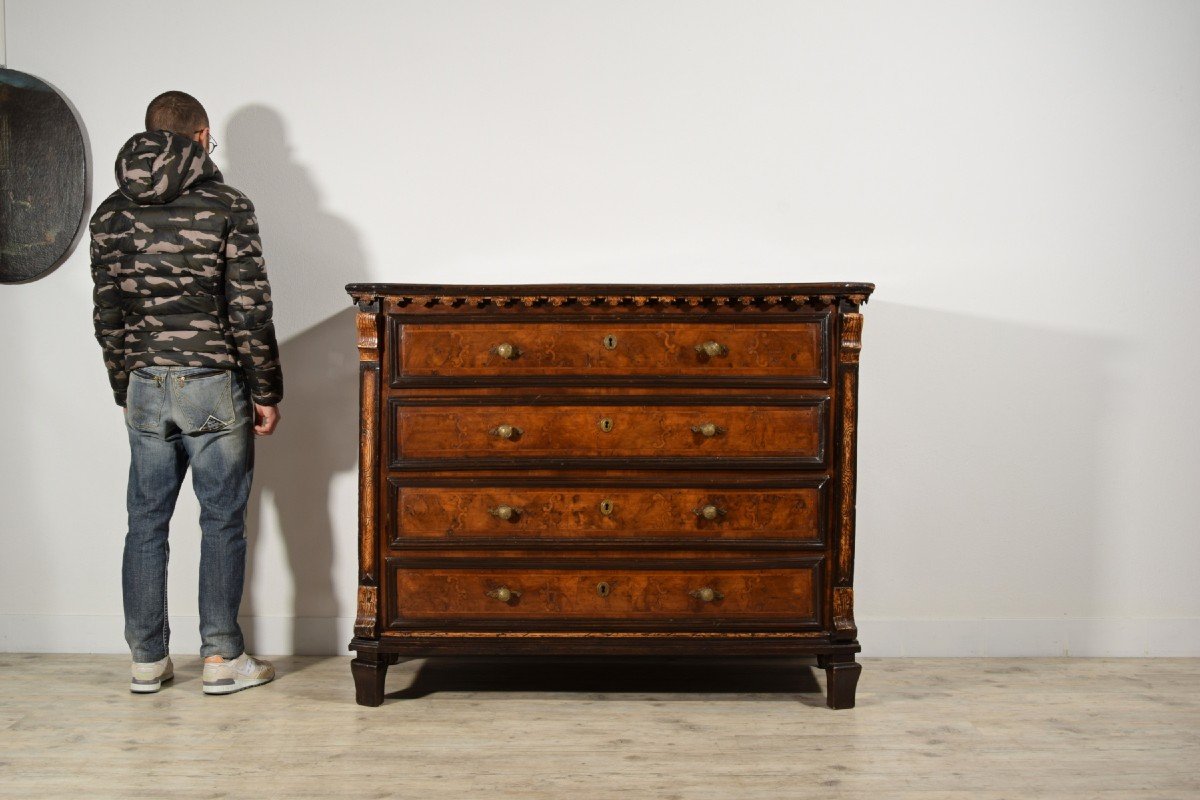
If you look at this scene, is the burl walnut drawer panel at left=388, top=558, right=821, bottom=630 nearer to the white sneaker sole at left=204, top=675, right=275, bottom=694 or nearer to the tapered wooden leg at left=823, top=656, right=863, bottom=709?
the tapered wooden leg at left=823, top=656, right=863, bottom=709

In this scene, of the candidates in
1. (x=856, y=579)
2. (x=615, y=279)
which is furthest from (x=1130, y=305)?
(x=615, y=279)

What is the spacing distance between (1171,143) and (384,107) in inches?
117

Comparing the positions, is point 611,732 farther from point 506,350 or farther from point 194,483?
point 194,483

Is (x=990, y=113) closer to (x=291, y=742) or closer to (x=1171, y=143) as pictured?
(x=1171, y=143)

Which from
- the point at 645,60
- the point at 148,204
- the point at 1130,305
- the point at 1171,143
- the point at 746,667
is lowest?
the point at 746,667

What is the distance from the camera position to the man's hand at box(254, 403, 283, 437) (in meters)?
3.25

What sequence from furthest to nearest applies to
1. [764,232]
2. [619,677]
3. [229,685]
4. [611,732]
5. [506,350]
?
1. [764,232]
2. [619,677]
3. [229,685]
4. [506,350]
5. [611,732]

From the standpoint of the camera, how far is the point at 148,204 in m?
3.12

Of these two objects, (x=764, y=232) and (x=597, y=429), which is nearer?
(x=597, y=429)

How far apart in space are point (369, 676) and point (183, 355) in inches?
45.6

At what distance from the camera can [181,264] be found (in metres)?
3.08

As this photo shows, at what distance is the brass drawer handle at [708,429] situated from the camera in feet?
10.0

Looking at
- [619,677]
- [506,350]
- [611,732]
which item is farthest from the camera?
[619,677]

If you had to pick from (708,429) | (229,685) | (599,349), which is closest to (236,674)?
(229,685)
